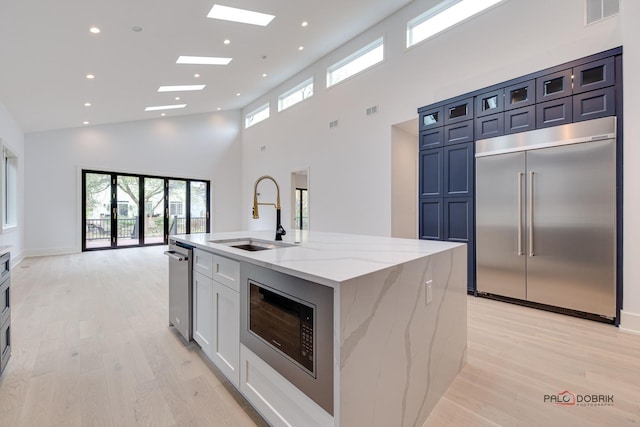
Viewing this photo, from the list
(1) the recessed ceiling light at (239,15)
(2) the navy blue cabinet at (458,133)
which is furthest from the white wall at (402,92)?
(1) the recessed ceiling light at (239,15)

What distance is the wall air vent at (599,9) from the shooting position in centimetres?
309

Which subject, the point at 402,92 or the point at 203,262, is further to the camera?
the point at 402,92

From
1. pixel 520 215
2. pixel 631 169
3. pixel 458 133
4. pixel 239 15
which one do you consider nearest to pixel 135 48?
pixel 239 15

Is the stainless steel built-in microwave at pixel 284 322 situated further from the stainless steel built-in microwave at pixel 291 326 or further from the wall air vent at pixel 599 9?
the wall air vent at pixel 599 9

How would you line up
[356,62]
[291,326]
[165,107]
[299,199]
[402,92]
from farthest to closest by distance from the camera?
[299,199] < [165,107] < [356,62] < [402,92] < [291,326]

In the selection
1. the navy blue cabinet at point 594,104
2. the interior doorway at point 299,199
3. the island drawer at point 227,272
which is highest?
the navy blue cabinet at point 594,104

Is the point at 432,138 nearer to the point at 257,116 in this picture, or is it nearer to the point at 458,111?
the point at 458,111

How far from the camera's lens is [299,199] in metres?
9.70

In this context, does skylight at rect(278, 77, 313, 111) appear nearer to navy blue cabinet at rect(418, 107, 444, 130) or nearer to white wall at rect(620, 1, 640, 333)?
navy blue cabinet at rect(418, 107, 444, 130)

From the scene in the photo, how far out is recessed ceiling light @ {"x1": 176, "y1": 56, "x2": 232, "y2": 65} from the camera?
199 inches

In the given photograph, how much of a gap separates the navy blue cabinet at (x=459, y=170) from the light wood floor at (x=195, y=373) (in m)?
1.53

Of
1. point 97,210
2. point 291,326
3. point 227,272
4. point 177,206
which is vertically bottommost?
point 291,326

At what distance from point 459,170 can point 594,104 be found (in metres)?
1.46

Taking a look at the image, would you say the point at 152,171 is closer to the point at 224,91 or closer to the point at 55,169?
the point at 55,169
